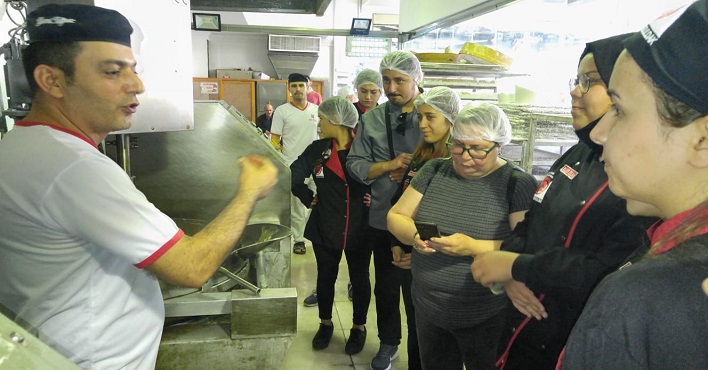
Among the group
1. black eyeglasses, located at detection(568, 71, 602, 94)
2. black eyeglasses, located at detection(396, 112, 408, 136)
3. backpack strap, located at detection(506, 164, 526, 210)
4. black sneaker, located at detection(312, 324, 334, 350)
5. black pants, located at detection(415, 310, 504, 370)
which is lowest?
black sneaker, located at detection(312, 324, 334, 350)

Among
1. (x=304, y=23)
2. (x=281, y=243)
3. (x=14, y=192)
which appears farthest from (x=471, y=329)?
(x=304, y=23)

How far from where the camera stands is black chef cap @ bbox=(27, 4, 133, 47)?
0.88 m

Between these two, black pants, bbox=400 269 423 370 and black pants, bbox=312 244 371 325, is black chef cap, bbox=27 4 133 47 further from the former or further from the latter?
black pants, bbox=312 244 371 325

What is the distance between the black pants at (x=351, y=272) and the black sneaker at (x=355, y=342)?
53 mm

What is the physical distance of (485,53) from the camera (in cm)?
289

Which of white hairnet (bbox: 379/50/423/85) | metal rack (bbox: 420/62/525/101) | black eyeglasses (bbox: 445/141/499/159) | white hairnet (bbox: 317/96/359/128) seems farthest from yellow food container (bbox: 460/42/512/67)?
black eyeglasses (bbox: 445/141/499/159)

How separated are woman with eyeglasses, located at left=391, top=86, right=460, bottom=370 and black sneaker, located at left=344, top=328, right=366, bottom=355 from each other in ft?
1.68

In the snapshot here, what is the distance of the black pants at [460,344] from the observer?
1.49 m

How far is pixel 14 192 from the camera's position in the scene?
2.61ft

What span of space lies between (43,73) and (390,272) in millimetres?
1678

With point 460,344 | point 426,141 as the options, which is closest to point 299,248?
point 426,141

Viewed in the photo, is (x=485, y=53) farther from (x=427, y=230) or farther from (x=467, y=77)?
(x=427, y=230)

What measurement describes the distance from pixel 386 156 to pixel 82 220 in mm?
1507

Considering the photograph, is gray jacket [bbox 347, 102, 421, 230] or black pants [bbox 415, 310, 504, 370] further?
gray jacket [bbox 347, 102, 421, 230]
